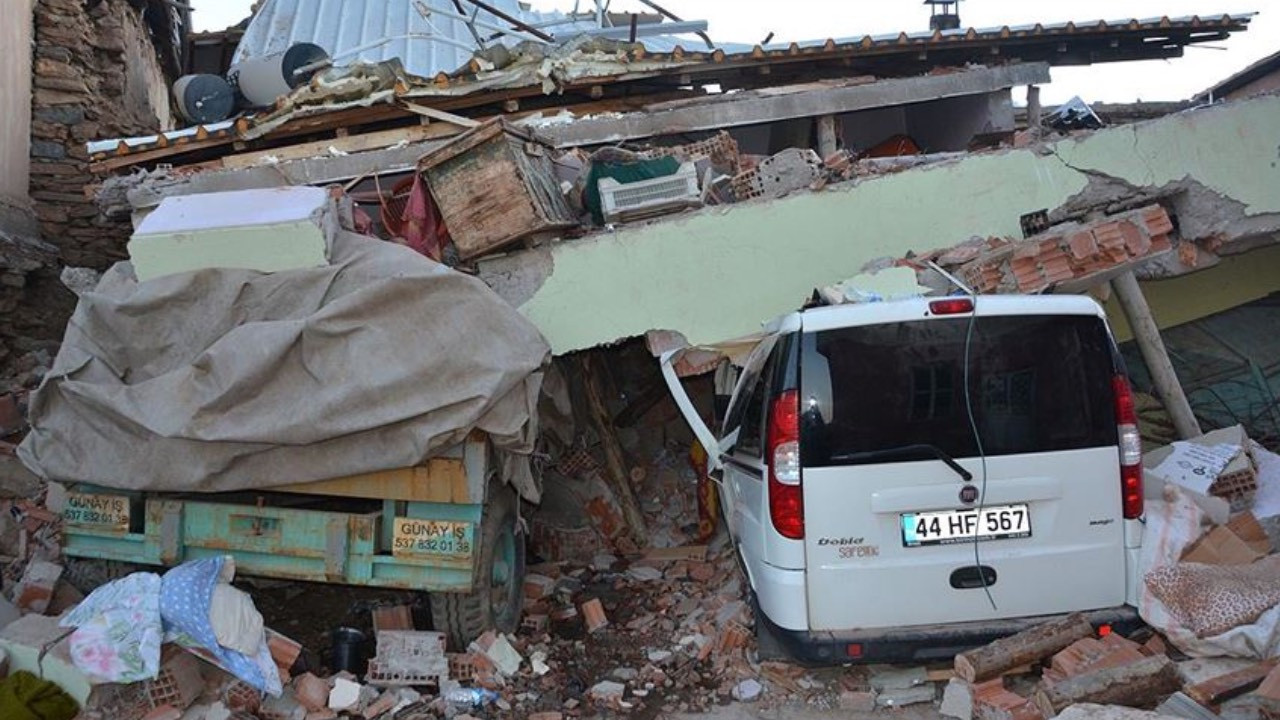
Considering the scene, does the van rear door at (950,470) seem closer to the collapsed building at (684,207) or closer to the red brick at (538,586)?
the collapsed building at (684,207)

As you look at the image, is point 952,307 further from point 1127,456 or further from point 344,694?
point 344,694

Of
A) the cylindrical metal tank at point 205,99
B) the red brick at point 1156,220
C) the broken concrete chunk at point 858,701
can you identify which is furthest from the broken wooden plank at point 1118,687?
the cylindrical metal tank at point 205,99

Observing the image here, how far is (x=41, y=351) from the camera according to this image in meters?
9.03

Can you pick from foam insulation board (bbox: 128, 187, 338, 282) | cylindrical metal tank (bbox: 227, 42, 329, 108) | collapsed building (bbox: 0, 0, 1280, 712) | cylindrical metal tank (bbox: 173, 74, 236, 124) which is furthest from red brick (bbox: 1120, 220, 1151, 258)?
cylindrical metal tank (bbox: 173, 74, 236, 124)

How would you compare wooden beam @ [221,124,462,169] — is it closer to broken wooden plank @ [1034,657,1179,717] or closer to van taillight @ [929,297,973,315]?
van taillight @ [929,297,973,315]

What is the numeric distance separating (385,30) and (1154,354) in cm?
1216

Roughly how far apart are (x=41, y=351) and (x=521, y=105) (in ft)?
16.2

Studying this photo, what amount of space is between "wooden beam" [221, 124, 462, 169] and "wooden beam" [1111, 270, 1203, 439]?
5.48 meters

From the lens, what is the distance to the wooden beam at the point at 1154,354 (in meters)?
6.79

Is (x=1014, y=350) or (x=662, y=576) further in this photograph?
(x=662, y=576)

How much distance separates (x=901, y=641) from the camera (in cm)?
407

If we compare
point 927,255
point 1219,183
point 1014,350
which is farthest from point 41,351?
point 1219,183

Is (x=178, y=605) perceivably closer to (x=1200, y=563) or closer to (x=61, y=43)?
(x=1200, y=563)

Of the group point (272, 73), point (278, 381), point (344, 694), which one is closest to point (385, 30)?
point (272, 73)
